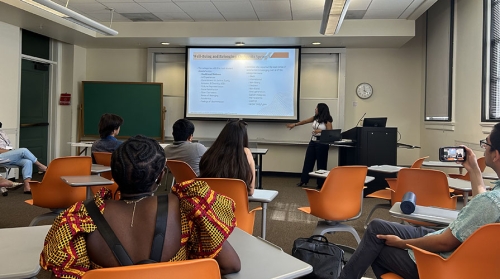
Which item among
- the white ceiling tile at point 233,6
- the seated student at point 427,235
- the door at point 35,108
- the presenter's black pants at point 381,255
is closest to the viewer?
the seated student at point 427,235

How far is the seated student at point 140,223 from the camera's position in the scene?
3.47 feet

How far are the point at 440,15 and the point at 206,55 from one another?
433cm

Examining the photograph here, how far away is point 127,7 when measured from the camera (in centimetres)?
623

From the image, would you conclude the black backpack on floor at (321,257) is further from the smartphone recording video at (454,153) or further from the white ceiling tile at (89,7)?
the white ceiling tile at (89,7)

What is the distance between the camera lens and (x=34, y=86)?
7.38 m

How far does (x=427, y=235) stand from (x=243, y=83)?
610cm

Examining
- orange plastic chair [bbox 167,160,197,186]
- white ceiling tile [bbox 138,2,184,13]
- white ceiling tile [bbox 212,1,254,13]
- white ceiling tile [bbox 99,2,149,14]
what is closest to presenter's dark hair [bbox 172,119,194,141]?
orange plastic chair [bbox 167,160,197,186]

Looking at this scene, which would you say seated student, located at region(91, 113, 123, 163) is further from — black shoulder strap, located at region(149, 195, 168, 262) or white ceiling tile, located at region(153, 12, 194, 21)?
white ceiling tile, located at region(153, 12, 194, 21)

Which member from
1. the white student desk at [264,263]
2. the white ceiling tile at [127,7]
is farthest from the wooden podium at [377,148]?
the white student desk at [264,263]

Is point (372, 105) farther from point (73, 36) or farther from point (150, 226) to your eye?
point (150, 226)

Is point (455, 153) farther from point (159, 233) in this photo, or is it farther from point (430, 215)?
point (159, 233)

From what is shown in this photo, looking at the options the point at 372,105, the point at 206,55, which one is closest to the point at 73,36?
the point at 206,55

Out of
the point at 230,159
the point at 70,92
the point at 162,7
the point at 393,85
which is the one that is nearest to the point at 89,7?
the point at 162,7

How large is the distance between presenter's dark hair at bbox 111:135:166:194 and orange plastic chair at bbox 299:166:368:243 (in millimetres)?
1743
